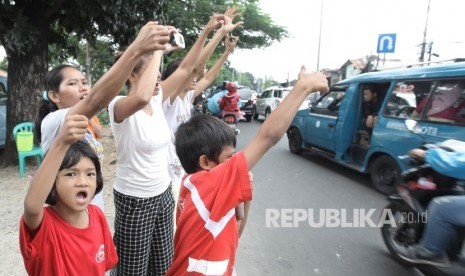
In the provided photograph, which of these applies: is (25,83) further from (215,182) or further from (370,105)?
(215,182)

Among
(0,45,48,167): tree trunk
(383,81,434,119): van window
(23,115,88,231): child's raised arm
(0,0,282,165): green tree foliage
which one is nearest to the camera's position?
(23,115,88,231): child's raised arm

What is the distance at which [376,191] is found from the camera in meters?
5.61

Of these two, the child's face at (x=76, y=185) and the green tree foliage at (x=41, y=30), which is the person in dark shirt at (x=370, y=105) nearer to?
the green tree foliage at (x=41, y=30)

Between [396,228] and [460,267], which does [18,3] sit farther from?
[460,267]

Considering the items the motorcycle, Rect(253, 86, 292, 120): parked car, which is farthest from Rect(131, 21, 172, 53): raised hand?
Rect(253, 86, 292, 120): parked car

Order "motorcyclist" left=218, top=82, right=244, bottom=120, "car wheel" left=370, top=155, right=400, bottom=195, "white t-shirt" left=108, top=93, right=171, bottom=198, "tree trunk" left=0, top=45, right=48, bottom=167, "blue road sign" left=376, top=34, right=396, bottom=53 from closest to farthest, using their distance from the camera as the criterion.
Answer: "white t-shirt" left=108, top=93, right=171, bottom=198, "car wheel" left=370, top=155, right=400, bottom=195, "tree trunk" left=0, top=45, right=48, bottom=167, "blue road sign" left=376, top=34, right=396, bottom=53, "motorcyclist" left=218, top=82, right=244, bottom=120

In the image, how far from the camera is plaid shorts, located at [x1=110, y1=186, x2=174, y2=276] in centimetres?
194

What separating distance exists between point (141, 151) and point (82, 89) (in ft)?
1.67

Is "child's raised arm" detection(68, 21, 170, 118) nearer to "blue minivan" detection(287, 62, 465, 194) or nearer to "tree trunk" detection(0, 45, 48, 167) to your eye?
"blue minivan" detection(287, 62, 465, 194)

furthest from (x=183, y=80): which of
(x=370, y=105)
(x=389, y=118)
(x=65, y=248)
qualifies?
(x=370, y=105)

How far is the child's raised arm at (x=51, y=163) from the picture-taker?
1.15 m

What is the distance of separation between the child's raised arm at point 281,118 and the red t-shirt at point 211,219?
5cm

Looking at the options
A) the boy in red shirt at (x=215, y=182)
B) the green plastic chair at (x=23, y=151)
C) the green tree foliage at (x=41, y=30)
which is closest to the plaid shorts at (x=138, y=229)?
the boy in red shirt at (x=215, y=182)

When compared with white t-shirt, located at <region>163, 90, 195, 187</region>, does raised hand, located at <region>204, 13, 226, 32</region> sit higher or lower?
higher
